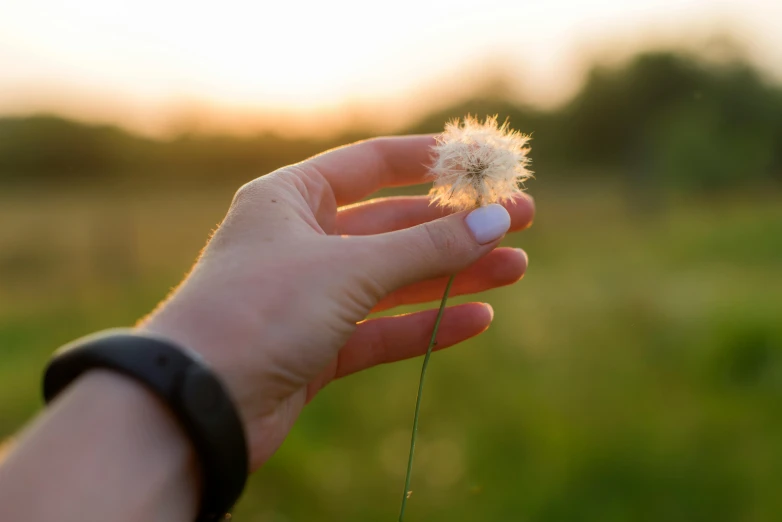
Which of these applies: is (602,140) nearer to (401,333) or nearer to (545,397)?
(545,397)

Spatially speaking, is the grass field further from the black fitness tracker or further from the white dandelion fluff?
the black fitness tracker

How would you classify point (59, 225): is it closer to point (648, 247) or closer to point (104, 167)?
point (104, 167)

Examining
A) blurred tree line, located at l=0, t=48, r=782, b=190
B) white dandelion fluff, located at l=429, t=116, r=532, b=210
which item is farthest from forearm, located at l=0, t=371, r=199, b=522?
blurred tree line, located at l=0, t=48, r=782, b=190

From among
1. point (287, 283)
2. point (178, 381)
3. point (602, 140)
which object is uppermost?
point (287, 283)

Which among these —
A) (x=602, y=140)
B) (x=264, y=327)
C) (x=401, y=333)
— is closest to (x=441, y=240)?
(x=264, y=327)

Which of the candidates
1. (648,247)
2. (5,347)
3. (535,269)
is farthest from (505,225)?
(648,247)
